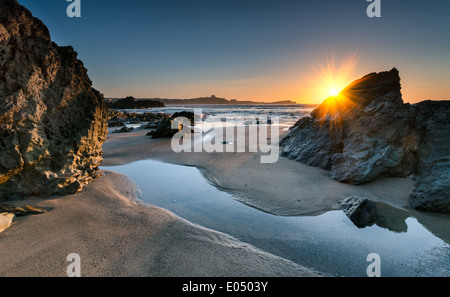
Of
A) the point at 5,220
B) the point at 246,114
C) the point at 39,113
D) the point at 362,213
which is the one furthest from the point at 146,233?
the point at 246,114

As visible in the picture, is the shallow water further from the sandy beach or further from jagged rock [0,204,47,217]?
jagged rock [0,204,47,217]

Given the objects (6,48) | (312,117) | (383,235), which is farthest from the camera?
(312,117)

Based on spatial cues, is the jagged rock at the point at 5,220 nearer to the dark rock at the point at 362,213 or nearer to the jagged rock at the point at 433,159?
the dark rock at the point at 362,213

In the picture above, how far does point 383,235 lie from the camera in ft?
9.43

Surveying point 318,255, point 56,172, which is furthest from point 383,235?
point 56,172

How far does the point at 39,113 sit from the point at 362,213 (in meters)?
5.78

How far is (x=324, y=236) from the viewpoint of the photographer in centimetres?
289

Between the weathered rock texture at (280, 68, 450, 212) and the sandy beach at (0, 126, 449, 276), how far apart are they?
36 cm

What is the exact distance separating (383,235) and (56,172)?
563 cm

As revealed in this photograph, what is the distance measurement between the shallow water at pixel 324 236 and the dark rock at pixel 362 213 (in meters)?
0.09

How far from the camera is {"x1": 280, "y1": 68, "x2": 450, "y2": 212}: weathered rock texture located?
374 cm

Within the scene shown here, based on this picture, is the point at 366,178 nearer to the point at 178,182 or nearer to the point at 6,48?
the point at 178,182

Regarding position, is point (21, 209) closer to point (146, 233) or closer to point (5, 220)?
point (5, 220)
